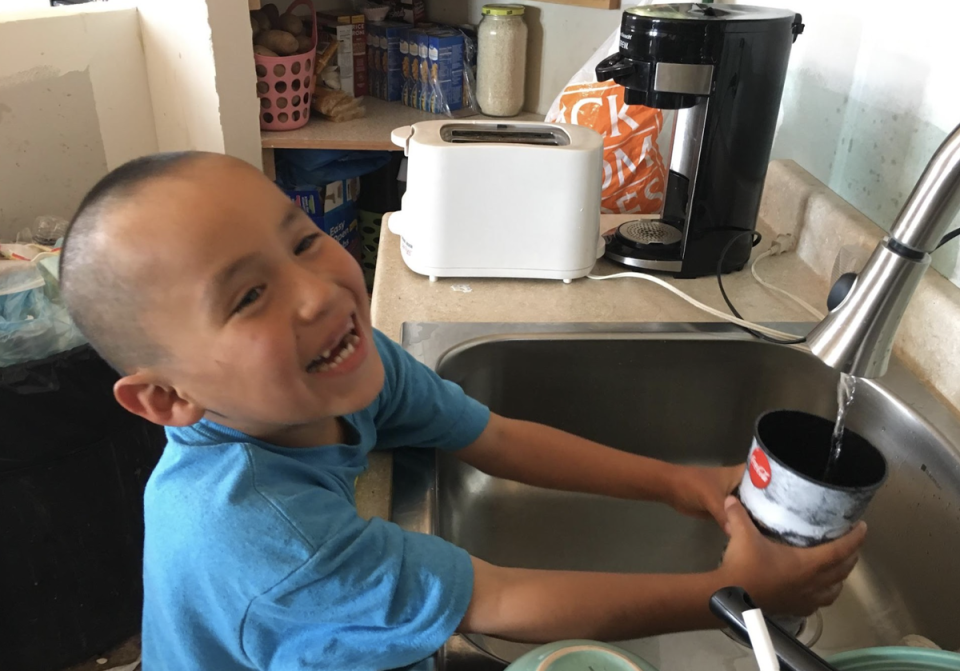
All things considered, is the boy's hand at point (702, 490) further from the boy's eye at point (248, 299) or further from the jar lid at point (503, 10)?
the jar lid at point (503, 10)

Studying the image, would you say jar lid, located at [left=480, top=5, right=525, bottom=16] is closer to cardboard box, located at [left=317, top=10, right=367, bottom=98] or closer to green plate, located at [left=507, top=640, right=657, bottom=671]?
cardboard box, located at [left=317, top=10, right=367, bottom=98]

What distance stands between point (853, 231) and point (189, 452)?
809 millimetres

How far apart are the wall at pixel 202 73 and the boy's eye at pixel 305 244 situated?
4.39ft

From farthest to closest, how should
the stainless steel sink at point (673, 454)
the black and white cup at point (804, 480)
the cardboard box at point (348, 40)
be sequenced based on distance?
the cardboard box at point (348, 40) → the stainless steel sink at point (673, 454) → the black and white cup at point (804, 480)

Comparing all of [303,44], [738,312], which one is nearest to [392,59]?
[303,44]

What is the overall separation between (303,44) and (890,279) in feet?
5.80

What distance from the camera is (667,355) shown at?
91 cm

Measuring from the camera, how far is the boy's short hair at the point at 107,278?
1.74 ft

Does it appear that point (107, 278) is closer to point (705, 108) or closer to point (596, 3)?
point (705, 108)

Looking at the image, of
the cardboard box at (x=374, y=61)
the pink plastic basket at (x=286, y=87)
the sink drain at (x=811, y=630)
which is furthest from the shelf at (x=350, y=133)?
the sink drain at (x=811, y=630)

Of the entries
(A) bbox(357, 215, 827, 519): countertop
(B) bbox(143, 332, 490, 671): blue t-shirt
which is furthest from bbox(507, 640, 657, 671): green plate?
(A) bbox(357, 215, 827, 519): countertop

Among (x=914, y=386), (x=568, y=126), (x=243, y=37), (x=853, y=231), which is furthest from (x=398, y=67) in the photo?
(x=914, y=386)

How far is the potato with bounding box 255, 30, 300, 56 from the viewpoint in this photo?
6.19 ft

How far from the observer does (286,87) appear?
192 cm
